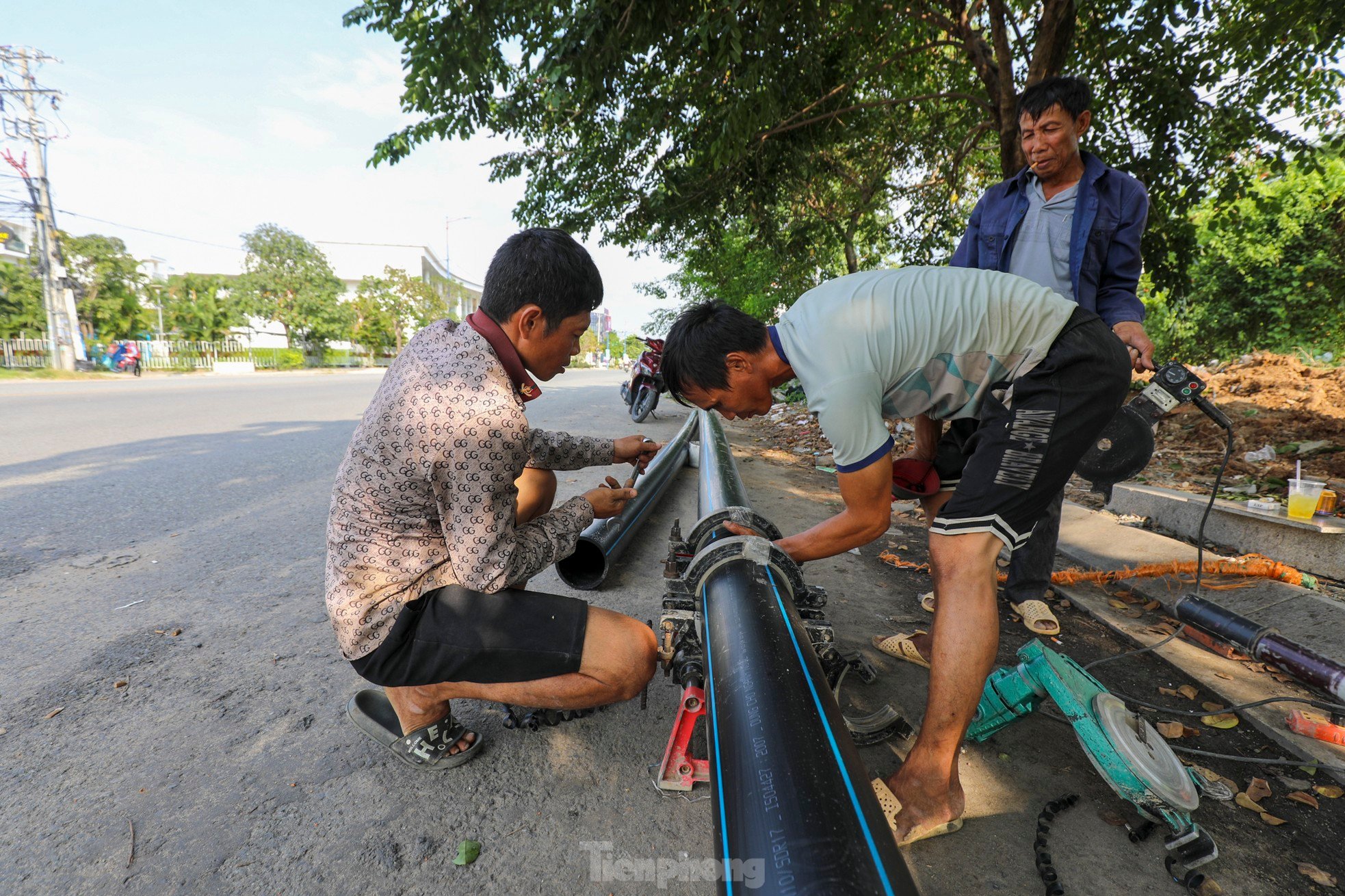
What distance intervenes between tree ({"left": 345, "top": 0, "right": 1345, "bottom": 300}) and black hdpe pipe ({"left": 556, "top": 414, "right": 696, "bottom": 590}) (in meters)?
2.80

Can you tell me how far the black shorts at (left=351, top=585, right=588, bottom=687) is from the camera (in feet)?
5.51

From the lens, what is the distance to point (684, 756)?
173cm

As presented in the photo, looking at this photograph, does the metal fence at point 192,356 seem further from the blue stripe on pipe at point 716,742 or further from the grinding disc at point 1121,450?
the grinding disc at point 1121,450

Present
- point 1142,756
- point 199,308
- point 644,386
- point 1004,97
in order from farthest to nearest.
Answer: point 199,308, point 644,386, point 1004,97, point 1142,756

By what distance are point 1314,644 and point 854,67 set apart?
6296 millimetres

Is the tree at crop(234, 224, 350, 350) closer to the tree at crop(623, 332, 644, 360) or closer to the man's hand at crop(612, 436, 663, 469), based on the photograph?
the tree at crop(623, 332, 644, 360)

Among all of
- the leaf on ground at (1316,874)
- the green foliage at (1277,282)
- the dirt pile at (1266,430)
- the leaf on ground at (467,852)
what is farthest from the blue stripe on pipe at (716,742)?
the green foliage at (1277,282)

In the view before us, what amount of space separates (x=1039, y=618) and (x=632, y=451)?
1929mm

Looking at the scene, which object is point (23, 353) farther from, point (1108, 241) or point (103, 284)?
point (1108, 241)

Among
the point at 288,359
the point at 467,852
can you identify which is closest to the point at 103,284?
the point at 288,359

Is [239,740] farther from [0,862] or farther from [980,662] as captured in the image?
[980,662]

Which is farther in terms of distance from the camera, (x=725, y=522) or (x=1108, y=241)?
(x=1108, y=241)

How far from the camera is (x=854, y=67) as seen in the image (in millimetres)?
6527

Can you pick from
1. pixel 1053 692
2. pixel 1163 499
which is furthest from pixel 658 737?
pixel 1163 499
